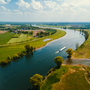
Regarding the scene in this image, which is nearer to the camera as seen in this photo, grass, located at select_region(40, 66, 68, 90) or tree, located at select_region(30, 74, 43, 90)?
tree, located at select_region(30, 74, 43, 90)

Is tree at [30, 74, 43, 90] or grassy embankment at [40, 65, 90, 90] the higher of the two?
tree at [30, 74, 43, 90]

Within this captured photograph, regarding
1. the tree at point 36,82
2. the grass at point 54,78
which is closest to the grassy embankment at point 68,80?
the grass at point 54,78

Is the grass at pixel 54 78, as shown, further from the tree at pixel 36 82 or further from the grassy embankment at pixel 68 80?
the tree at pixel 36 82

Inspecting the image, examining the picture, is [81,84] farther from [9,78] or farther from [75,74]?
[9,78]

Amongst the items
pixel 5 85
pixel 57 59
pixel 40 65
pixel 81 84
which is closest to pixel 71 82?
pixel 81 84

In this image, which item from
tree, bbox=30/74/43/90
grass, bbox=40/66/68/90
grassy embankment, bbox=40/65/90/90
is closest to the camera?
tree, bbox=30/74/43/90

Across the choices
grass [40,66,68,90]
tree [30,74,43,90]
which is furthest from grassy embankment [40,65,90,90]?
tree [30,74,43,90]

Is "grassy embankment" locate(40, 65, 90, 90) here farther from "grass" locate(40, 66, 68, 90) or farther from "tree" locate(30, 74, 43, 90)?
"tree" locate(30, 74, 43, 90)

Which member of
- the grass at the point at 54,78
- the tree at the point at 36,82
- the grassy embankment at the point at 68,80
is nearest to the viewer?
the tree at the point at 36,82

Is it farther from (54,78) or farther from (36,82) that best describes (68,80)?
(36,82)
